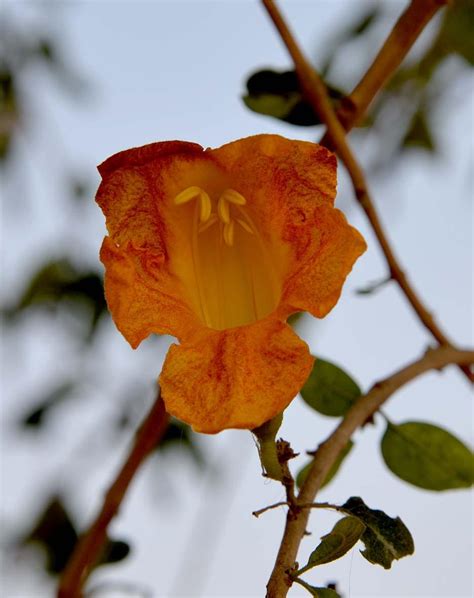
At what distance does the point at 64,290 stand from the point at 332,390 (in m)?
1.01

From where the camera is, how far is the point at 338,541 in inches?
28.5

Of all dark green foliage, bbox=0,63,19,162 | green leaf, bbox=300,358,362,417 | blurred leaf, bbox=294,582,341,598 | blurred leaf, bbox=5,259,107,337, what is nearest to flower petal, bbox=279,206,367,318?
blurred leaf, bbox=294,582,341,598

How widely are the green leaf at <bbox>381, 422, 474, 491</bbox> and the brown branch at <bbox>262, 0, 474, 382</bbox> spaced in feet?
0.36

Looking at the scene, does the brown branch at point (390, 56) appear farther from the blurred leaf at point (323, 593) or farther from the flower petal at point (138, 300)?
the blurred leaf at point (323, 593)

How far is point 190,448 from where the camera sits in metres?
2.04

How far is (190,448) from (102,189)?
52.8 inches

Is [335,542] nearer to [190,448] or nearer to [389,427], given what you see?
[389,427]

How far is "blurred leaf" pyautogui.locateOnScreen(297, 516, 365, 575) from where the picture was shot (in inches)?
28.0

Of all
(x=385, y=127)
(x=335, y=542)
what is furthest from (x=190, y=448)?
(x=335, y=542)

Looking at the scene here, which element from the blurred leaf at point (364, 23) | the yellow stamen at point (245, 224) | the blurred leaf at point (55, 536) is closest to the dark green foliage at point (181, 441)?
the blurred leaf at point (55, 536)

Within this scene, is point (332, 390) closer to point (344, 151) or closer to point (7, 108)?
point (344, 151)

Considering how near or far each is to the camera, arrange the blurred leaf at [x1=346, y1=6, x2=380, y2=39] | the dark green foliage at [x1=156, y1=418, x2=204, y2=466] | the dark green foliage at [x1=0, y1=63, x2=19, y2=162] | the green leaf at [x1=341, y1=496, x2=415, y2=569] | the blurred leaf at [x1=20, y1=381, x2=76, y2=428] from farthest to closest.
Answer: the dark green foliage at [x1=0, y1=63, x2=19, y2=162], the blurred leaf at [x1=20, y1=381, x2=76, y2=428], the dark green foliage at [x1=156, y1=418, x2=204, y2=466], the blurred leaf at [x1=346, y1=6, x2=380, y2=39], the green leaf at [x1=341, y1=496, x2=415, y2=569]

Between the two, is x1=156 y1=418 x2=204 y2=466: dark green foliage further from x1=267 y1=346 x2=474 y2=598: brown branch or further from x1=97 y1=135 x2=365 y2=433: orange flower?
x1=97 y1=135 x2=365 y2=433: orange flower

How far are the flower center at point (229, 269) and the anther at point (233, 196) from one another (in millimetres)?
15
